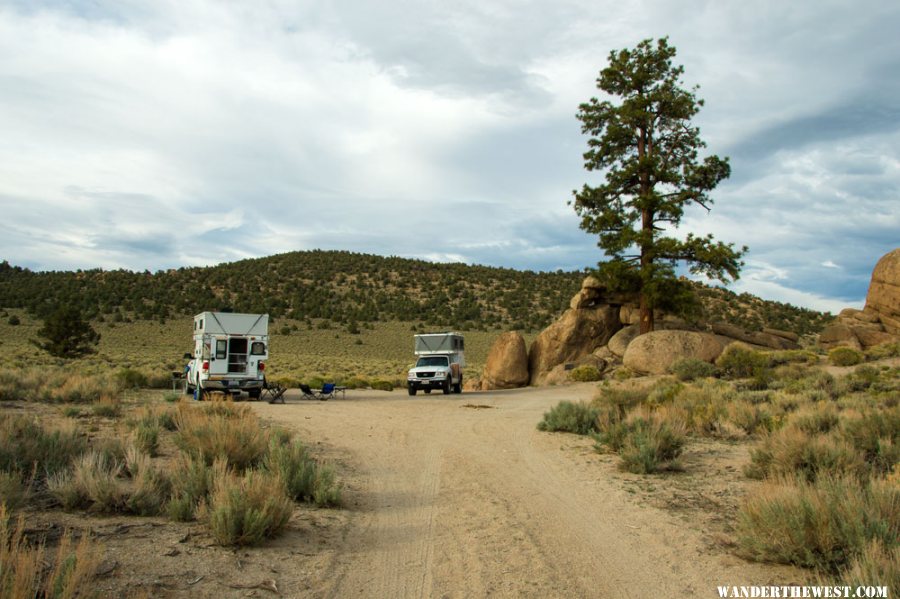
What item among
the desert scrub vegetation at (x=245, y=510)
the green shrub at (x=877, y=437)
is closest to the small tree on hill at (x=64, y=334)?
the desert scrub vegetation at (x=245, y=510)

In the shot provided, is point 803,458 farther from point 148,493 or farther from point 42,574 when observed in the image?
point 42,574

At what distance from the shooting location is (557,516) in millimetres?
7117

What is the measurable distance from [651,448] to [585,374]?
20759mm

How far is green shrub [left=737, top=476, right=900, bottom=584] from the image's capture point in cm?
502

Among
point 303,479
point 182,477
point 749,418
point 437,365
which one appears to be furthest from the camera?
point 437,365

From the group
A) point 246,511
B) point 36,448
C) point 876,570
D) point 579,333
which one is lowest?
point 246,511

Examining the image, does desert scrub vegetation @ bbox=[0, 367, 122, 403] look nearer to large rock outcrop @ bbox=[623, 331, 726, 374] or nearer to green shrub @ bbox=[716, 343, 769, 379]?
large rock outcrop @ bbox=[623, 331, 726, 374]

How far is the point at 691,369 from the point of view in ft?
82.5

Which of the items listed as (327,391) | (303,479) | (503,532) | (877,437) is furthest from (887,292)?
(303,479)

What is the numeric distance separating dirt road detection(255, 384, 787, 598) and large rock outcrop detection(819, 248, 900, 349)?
25.7m

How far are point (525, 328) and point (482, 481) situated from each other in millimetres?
54491

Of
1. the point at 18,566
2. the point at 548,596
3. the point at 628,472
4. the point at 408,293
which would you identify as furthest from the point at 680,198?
the point at 408,293

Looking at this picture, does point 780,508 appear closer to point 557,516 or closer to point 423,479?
point 557,516

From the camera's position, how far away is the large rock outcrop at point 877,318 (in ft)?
100
